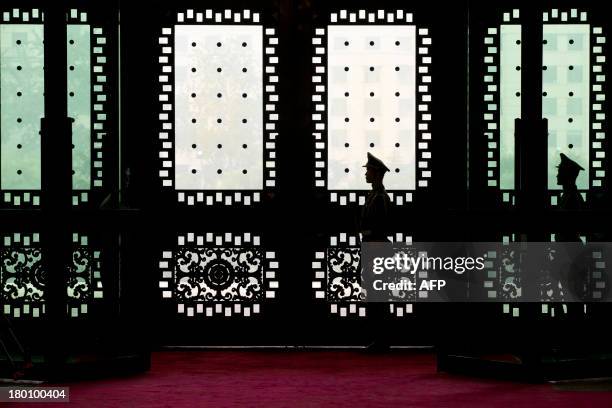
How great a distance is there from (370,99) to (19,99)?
3.23m

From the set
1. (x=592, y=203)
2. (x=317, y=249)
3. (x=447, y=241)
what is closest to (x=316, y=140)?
(x=317, y=249)

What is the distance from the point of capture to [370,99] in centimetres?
1059

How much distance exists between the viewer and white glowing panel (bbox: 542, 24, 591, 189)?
10445 millimetres

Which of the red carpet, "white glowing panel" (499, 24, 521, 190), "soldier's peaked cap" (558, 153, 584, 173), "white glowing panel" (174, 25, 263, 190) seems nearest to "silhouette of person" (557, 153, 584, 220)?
"soldier's peaked cap" (558, 153, 584, 173)

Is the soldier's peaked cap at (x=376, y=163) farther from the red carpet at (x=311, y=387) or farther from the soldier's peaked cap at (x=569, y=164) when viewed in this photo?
the red carpet at (x=311, y=387)

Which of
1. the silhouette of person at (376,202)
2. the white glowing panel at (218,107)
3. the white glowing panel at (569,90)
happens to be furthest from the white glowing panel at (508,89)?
the white glowing panel at (218,107)

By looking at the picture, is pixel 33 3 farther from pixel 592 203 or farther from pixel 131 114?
pixel 592 203

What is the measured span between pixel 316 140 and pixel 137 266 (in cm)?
225

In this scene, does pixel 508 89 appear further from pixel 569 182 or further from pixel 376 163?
pixel 376 163

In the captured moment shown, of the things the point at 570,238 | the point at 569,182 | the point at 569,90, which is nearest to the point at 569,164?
the point at 569,182

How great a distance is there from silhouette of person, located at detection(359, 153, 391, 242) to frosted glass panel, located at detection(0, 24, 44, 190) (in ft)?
9.93

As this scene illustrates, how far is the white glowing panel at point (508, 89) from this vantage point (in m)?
10.4

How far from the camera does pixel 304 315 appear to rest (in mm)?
10531

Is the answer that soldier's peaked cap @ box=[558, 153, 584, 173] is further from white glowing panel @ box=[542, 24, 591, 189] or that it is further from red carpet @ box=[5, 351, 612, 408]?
red carpet @ box=[5, 351, 612, 408]
